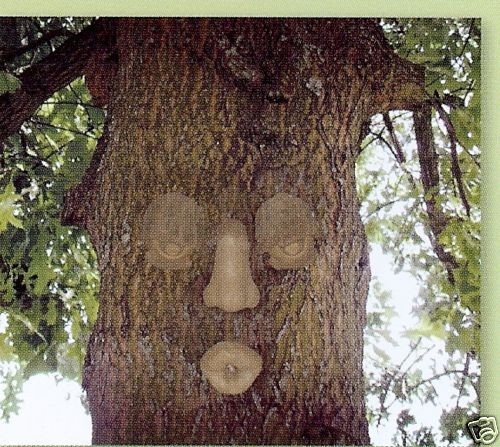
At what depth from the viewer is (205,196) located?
149 cm

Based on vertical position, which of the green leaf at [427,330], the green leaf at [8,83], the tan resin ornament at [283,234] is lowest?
the green leaf at [427,330]

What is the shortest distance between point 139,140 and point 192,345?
1.54ft

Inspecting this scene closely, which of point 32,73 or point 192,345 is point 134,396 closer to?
point 192,345

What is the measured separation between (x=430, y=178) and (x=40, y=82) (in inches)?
36.7

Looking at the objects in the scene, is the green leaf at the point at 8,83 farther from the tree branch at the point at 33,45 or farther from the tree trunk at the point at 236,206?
the tree trunk at the point at 236,206

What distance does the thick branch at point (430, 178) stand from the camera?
5.04 feet

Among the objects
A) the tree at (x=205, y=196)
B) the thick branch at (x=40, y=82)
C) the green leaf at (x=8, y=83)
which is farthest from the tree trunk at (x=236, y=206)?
the green leaf at (x=8, y=83)

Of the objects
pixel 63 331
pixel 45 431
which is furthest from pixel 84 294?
pixel 45 431

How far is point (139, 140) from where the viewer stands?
1517mm

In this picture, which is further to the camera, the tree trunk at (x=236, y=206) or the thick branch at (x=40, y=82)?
the thick branch at (x=40, y=82)

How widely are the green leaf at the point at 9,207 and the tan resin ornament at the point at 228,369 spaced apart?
0.53m

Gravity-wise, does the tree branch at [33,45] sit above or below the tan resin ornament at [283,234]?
above

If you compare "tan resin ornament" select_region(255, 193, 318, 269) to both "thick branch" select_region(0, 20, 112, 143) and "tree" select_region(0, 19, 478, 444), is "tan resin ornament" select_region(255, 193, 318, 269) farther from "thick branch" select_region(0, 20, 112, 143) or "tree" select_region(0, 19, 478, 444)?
"thick branch" select_region(0, 20, 112, 143)

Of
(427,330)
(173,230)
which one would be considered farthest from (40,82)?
(427,330)
